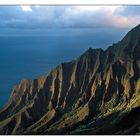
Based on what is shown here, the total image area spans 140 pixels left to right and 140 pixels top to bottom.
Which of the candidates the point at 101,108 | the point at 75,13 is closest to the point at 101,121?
the point at 101,108

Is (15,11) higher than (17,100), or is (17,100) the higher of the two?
(15,11)

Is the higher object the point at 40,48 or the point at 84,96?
the point at 40,48

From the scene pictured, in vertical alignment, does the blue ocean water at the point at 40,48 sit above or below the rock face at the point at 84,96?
above

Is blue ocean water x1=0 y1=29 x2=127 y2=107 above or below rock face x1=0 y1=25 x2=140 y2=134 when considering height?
above

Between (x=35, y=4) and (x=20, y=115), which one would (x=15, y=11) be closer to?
(x=35, y=4)
